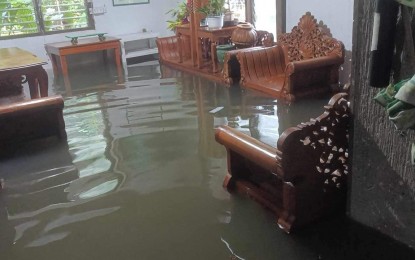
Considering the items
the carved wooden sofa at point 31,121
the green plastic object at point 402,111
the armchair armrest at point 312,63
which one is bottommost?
the carved wooden sofa at point 31,121

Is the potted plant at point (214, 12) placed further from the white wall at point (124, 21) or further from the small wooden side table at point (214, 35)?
the white wall at point (124, 21)

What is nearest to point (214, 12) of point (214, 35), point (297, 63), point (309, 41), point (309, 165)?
point (214, 35)

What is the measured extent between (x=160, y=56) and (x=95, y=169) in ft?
14.2

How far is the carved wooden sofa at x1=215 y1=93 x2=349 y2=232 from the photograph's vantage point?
1.99 metres

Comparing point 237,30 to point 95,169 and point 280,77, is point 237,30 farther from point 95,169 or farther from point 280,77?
point 95,169

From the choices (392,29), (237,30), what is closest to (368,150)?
(392,29)

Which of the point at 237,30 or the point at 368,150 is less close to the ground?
the point at 237,30

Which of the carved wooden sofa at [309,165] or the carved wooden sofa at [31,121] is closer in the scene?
the carved wooden sofa at [309,165]

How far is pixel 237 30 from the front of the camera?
17.8ft

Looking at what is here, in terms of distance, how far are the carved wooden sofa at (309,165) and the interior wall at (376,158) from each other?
0.10m

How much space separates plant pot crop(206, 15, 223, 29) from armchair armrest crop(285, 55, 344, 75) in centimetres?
187

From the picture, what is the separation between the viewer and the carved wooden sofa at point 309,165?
1.99m

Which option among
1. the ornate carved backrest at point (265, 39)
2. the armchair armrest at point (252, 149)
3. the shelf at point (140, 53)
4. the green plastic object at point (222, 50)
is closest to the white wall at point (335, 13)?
the ornate carved backrest at point (265, 39)

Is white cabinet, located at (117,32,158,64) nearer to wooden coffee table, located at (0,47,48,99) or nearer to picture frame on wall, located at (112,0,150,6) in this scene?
picture frame on wall, located at (112,0,150,6)
